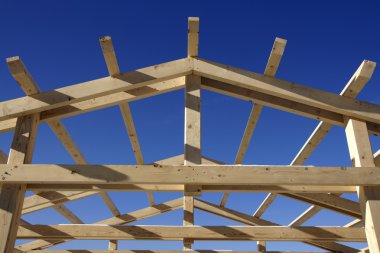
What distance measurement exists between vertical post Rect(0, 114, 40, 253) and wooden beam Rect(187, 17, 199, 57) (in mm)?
2368

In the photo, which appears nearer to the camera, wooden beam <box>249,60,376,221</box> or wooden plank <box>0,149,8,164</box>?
wooden beam <box>249,60,376,221</box>

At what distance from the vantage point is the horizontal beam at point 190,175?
13.3ft

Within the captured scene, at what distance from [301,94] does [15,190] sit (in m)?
3.98

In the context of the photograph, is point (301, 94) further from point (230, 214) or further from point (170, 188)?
point (230, 214)

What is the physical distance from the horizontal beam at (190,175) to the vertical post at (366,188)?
19cm

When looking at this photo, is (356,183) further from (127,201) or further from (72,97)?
(127,201)

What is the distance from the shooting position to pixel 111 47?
4.31 meters

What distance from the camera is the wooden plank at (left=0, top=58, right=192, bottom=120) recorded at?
460 cm

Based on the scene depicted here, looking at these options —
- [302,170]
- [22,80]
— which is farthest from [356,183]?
[22,80]

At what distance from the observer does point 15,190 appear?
427 centimetres

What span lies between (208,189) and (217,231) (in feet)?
9.33

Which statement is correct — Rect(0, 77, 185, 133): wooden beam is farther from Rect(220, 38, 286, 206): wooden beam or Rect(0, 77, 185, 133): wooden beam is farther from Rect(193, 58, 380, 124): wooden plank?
Rect(220, 38, 286, 206): wooden beam

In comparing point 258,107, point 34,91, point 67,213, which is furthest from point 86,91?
point 67,213

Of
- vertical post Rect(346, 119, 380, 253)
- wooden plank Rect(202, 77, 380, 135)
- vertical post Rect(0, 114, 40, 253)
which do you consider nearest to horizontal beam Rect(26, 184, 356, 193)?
vertical post Rect(0, 114, 40, 253)
